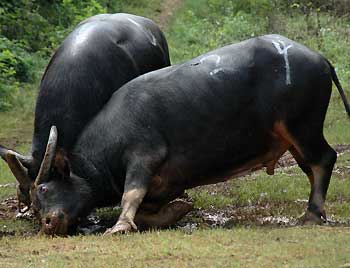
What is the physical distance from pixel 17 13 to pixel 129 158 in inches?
522

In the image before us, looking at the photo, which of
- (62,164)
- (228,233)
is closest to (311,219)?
(228,233)

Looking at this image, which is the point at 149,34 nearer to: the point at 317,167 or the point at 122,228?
the point at 317,167

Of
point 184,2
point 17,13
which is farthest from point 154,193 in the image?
point 184,2

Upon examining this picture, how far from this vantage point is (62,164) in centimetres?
945

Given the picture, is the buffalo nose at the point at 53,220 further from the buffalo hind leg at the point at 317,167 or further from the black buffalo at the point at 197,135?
the buffalo hind leg at the point at 317,167

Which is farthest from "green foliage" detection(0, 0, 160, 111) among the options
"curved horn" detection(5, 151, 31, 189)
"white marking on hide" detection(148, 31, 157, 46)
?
"curved horn" detection(5, 151, 31, 189)

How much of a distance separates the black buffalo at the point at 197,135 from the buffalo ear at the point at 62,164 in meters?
0.01

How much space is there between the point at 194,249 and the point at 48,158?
2.28 m

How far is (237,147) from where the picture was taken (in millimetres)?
9562

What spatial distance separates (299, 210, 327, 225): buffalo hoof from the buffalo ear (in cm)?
227

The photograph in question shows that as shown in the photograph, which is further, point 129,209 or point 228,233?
point 129,209

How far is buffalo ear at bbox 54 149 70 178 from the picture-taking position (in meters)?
9.44

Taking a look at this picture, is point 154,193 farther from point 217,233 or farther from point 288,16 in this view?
point 288,16

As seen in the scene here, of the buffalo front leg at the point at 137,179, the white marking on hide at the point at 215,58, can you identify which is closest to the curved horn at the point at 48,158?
the buffalo front leg at the point at 137,179
